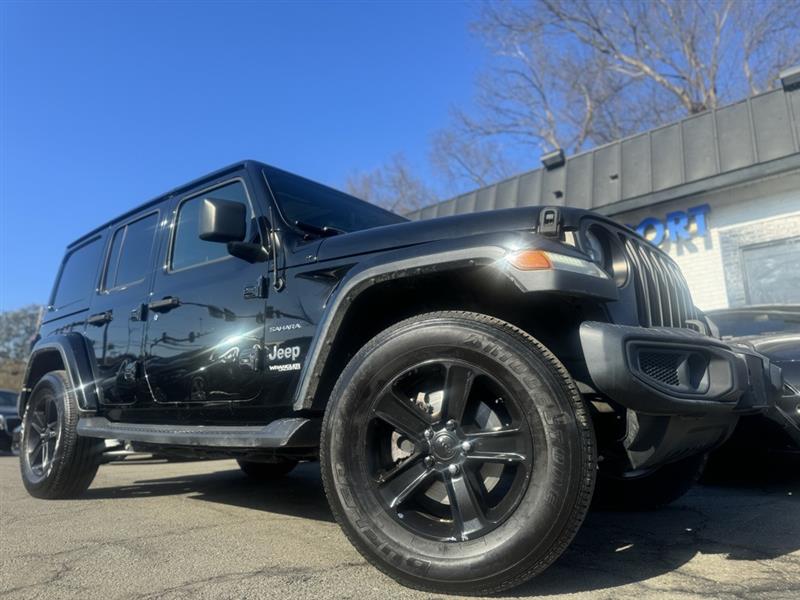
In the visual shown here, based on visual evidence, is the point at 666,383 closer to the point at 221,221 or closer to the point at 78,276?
the point at 221,221

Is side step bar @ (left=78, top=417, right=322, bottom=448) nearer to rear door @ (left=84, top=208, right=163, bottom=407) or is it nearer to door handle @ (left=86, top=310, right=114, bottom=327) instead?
rear door @ (left=84, top=208, right=163, bottom=407)

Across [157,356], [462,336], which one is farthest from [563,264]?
[157,356]

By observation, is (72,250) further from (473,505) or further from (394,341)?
(473,505)

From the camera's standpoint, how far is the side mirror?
310 centimetres

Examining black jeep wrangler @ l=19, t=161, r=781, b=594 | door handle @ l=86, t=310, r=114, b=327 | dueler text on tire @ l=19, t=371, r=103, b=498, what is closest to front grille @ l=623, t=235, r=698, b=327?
black jeep wrangler @ l=19, t=161, r=781, b=594

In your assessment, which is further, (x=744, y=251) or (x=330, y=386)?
(x=744, y=251)

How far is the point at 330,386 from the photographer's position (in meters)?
2.80

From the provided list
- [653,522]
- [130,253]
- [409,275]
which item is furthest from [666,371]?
[130,253]

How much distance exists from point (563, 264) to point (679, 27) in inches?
792

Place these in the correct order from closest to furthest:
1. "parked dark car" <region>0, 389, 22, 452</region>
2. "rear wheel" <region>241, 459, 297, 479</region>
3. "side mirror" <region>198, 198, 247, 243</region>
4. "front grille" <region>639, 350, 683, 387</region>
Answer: "front grille" <region>639, 350, 683, 387</region>, "side mirror" <region>198, 198, 247, 243</region>, "rear wheel" <region>241, 459, 297, 479</region>, "parked dark car" <region>0, 389, 22, 452</region>

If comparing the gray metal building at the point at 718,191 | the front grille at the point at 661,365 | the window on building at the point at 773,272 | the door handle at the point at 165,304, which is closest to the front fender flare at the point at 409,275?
the front grille at the point at 661,365

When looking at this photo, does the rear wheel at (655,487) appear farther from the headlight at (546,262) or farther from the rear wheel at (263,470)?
the rear wheel at (263,470)

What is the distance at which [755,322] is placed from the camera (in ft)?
15.9

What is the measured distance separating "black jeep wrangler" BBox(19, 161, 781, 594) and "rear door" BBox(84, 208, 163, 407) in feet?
0.81
